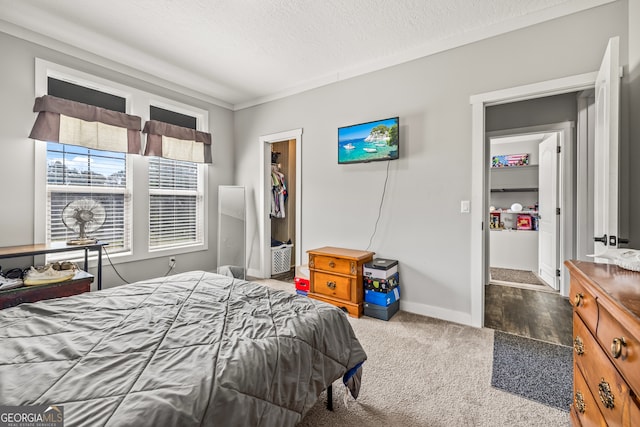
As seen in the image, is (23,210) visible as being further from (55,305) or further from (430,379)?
(430,379)

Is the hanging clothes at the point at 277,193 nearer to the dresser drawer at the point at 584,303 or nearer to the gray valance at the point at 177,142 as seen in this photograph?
the gray valance at the point at 177,142

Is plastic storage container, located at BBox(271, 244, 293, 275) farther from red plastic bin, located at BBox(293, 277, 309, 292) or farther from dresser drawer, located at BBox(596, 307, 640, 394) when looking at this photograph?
dresser drawer, located at BBox(596, 307, 640, 394)

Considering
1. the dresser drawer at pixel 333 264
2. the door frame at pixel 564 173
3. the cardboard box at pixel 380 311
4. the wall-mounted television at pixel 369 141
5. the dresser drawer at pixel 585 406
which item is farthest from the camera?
the door frame at pixel 564 173

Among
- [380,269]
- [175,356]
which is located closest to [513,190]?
[380,269]

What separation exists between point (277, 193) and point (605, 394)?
4.27 meters

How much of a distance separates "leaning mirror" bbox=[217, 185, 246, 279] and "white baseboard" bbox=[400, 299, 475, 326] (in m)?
2.35

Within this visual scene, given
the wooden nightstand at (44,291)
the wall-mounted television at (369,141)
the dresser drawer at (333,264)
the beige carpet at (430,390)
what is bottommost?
the beige carpet at (430,390)

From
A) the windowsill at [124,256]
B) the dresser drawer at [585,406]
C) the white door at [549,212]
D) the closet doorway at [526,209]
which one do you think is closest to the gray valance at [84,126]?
the windowsill at [124,256]

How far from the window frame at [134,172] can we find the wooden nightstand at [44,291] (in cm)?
66

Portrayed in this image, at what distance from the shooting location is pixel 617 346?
Result: 0.86 metres

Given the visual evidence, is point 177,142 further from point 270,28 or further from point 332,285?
point 332,285

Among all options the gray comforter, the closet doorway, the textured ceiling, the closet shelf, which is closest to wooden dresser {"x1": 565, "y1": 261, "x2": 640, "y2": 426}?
the gray comforter

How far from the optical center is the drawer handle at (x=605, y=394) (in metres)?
0.94

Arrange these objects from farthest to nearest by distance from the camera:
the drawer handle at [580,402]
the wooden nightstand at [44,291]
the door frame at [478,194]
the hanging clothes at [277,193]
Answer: the hanging clothes at [277,193], the door frame at [478,194], the wooden nightstand at [44,291], the drawer handle at [580,402]
